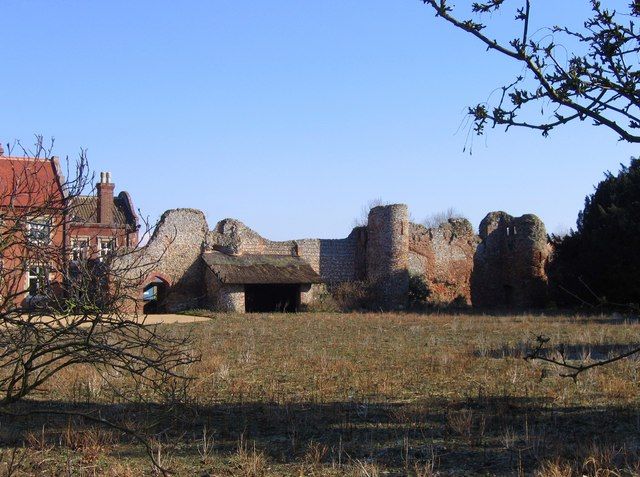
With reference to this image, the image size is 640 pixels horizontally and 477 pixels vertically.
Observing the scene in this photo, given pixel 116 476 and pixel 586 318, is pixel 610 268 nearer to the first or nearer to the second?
pixel 586 318

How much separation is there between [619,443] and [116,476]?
15.1 ft

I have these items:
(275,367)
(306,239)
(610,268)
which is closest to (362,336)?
(275,367)

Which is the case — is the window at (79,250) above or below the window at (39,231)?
below

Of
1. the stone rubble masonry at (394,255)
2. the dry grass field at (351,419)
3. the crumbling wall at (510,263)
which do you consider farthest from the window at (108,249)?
the crumbling wall at (510,263)

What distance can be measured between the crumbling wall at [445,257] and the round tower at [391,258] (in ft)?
3.66

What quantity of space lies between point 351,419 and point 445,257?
28.6 m

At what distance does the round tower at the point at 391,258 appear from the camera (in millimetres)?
34406

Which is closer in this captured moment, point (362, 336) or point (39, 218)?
point (39, 218)

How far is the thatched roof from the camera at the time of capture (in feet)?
104

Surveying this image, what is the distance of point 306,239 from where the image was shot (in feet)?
119

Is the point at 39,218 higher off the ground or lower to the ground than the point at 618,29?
lower

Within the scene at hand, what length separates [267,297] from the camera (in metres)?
36.1

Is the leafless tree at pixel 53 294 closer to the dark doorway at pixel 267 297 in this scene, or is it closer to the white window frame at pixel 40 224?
the white window frame at pixel 40 224

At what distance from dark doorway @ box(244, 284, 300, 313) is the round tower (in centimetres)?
386
